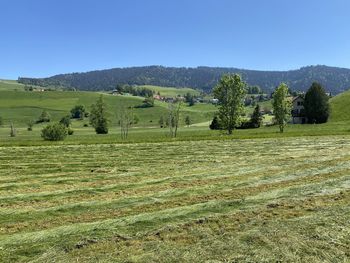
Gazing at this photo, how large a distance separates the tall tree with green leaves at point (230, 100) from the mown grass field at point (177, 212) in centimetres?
6249

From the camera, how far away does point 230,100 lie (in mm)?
91375

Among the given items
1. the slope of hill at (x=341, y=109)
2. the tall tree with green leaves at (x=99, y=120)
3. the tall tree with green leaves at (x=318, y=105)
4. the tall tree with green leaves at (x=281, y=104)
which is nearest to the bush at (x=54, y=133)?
the tall tree with green leaves at (x=99, y=120)

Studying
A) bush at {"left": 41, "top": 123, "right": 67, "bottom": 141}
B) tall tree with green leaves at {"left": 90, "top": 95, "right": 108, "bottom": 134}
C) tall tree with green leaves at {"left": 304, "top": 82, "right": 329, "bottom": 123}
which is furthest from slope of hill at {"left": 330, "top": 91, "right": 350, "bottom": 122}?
bush at {"left": 41, "top": 123, "right": 67, "bottom": 141}

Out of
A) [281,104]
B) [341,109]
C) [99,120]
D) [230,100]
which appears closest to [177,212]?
[230,100]

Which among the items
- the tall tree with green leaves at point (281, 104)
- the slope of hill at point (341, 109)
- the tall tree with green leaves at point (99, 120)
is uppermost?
the tall tree with green leaves at point (281, 104)

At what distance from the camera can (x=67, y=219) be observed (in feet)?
49.4

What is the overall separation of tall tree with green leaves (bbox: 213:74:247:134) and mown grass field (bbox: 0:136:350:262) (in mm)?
62493

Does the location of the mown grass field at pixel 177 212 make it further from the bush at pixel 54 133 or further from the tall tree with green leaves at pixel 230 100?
the bush at pixel 54 133

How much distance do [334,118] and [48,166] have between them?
112 m

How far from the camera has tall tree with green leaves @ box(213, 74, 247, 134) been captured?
9150cm

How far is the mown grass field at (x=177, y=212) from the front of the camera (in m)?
11.7

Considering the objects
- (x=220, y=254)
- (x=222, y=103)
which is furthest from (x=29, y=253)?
(x=222, y=103)

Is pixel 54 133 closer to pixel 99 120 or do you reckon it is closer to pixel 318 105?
pixel 99 120

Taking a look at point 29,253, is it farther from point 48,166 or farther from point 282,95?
point 282,95
